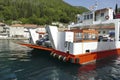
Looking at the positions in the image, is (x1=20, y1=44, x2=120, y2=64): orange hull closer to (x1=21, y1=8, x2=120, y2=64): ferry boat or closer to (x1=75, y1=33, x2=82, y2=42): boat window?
(x1=21, y1=8, x2=120, y2=64): ferry boat

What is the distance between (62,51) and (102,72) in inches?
216

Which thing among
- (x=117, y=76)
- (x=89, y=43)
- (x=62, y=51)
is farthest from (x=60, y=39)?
(x=117, y=76)

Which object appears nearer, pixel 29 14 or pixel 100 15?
pixel 100 15

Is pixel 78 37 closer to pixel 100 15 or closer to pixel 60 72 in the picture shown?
pixel 60 72

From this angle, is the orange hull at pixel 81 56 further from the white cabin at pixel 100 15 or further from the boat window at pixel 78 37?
the white cabin at pixel 100 15

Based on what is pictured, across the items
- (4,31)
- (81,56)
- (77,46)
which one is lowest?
(81,56)

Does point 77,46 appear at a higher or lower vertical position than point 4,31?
lower

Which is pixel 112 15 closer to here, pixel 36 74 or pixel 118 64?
pixel 118 64

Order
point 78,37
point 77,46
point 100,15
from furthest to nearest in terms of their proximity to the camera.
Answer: point 100,15 → point 78,37 → point 77,46

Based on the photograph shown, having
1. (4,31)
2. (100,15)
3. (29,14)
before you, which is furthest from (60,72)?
(29,14)

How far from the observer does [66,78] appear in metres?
15.2

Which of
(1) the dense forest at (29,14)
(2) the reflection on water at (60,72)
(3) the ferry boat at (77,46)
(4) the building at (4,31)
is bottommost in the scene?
(2) the reflection on water at (60,72)

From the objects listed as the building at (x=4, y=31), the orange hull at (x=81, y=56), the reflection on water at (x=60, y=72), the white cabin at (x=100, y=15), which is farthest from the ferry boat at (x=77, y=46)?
the building at (x=4, y=31)

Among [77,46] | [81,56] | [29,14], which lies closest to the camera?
[77,46]
